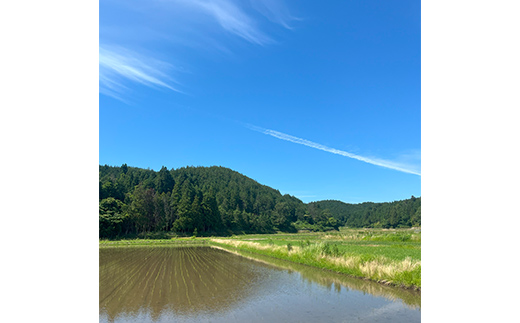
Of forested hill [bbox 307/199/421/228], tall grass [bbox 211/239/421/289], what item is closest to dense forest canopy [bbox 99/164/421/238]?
forested hill [bbox 307/199/421/228]

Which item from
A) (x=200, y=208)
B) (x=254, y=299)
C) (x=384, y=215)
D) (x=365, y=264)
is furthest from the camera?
(x=384, y=215)

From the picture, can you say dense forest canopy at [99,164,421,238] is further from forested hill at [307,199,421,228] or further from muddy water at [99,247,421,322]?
muddy water at [99,247,421,322]

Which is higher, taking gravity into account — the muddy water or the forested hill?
the muddy water

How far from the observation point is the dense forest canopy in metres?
76.4

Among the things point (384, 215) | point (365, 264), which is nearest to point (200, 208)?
point (365, 264)

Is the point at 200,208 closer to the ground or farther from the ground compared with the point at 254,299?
closer to the ground

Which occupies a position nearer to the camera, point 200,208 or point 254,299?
point 254,299

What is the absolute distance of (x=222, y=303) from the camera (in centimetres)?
1009

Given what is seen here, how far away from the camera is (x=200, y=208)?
88.9 m

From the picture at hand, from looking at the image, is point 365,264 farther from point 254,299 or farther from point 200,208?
point 200,208

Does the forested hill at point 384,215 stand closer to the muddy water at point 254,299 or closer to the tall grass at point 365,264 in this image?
the tall grass at point 365,264
